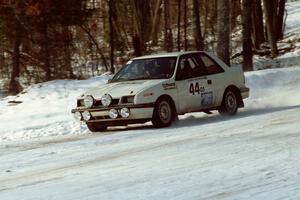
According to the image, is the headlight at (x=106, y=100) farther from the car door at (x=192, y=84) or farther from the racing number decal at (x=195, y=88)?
the racing number decal at (x=195, y=88)

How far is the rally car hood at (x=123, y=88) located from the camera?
1323 centimetres

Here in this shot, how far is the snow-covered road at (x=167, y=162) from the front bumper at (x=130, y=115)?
24 cm

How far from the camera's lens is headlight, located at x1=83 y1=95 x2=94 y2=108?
531 inches

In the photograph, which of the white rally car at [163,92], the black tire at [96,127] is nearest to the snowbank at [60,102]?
the black tire at [96,127]

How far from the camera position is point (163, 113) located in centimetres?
1351

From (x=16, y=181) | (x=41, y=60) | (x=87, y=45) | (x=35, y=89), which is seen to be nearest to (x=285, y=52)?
(x=87, y=45)

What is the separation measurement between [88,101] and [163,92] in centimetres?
141

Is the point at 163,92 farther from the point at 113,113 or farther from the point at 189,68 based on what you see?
the point at 189,68

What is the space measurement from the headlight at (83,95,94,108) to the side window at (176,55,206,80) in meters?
1.75

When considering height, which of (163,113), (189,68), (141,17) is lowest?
(163,113)

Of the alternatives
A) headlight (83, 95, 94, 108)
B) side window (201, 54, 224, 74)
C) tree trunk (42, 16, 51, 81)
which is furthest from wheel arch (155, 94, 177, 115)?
tree trunk (42, 16, 51, 81)

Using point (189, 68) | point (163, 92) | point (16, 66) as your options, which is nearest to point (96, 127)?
point (163, 92)

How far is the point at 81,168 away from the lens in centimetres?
919

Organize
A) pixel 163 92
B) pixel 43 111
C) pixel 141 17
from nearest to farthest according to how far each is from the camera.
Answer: pixel 163 92
pixel 43 111
pixel 141 17
